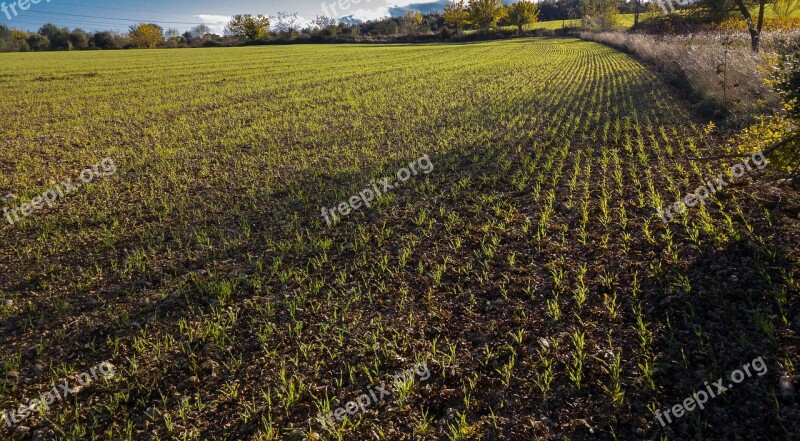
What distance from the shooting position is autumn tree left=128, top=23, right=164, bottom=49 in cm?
8250

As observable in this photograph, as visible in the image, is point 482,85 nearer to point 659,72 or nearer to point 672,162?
point 659,72

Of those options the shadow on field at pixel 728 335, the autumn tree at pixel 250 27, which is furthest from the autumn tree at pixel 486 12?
the shadow on field at pixel 728 335

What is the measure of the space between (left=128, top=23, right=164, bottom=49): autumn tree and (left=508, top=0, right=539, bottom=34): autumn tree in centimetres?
6966

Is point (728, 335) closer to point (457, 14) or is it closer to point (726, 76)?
point (726, 76)

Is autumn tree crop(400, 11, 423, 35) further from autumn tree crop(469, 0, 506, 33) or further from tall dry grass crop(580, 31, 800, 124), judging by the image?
tall dry grass crop(580, 31, 800, 124)

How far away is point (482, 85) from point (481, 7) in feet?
245

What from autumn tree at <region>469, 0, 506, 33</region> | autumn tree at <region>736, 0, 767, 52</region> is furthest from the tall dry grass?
autumn tree at <region>469, 0, 506, 33</region>

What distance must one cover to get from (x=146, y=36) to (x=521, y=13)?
73.2m

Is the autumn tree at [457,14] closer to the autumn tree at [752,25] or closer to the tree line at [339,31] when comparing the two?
the tree line at [339,31]

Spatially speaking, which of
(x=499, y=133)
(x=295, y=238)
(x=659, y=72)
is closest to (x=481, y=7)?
(x=659, y=72)

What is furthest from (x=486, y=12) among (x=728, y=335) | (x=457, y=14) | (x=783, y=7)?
(x=728, y=335)

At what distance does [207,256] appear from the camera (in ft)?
21.6

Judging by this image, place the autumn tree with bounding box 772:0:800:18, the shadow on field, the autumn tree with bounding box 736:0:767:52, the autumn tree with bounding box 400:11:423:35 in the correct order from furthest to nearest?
the autumn tree with bounding box 400:11:423:35, the autumn tree with bounding box 772:0:800:18, the autumn tree with bounding box 736:0:767:52, the shadow on field

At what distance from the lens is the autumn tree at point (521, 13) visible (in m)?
84.8
